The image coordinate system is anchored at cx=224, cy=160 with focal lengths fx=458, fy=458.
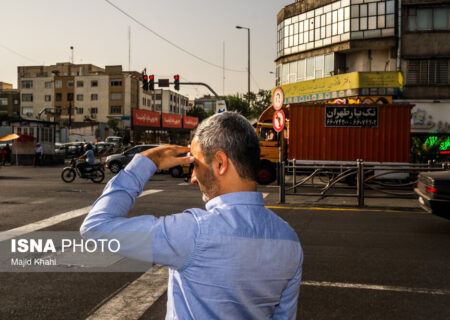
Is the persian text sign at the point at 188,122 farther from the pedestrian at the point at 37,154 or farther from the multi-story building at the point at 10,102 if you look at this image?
the multi-story building at the point at 10,102

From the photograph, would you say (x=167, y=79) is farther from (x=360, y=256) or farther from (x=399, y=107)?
(x=360, y=256)

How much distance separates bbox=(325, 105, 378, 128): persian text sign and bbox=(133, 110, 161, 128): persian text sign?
2909 cm

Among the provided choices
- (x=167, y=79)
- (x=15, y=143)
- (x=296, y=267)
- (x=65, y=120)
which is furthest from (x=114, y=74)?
(x=296, y=267)

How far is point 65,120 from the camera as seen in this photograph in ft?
304

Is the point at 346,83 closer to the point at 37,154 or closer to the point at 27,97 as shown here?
the point at 37,154

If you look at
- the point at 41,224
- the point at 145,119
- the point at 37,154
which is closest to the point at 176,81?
the point at 37,154

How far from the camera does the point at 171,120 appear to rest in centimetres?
5334

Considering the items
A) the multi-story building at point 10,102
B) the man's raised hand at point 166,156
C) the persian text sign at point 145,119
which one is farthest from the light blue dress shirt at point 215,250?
the multi-story building at point 10,102

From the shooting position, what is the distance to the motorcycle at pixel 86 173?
18650 mm

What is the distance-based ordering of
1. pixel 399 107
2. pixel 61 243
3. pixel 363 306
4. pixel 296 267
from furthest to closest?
pixel 399 107 < pixel 61 243 < pixel 363 306 < pixel 296 267

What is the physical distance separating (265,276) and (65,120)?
3822 inches

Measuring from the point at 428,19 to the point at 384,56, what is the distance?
3.29 meters

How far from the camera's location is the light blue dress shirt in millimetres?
1490

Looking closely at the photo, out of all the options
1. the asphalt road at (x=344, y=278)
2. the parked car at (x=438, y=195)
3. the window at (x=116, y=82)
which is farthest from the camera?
the window at (x=116, y=82)
